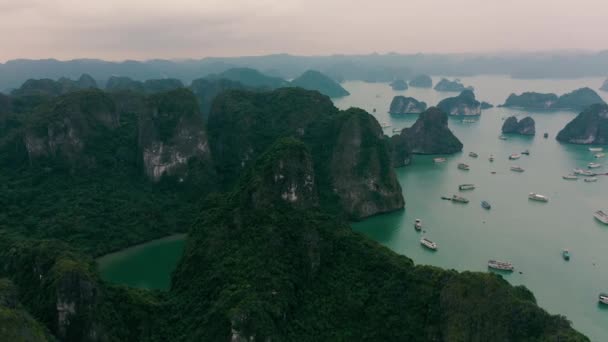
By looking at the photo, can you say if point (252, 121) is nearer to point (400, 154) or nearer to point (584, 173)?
point (400, 154)

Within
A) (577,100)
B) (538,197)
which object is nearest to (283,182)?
(538,197)

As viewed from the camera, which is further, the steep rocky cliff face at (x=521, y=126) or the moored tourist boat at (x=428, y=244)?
the steep rocky cliff face at (x=521, y=126)

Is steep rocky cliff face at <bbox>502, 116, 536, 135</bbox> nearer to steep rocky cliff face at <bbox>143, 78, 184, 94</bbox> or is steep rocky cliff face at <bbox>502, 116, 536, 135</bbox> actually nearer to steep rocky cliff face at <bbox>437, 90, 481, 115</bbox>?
steep rocky cliff face at <bbox>437, 90, 481, 115</bbox>

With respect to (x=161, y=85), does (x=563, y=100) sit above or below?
below

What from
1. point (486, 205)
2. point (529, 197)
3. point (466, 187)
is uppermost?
point (466, 187)

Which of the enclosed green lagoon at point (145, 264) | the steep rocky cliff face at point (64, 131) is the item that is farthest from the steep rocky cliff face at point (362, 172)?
the steep rocky cliff face at point (64, 131)

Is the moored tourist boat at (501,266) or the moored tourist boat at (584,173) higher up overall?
the moored tourist boat at (584,173)

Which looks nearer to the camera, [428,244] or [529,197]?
[428,244]

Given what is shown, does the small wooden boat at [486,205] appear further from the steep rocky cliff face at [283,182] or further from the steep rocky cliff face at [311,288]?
the steep rocky cliff face at [283,182]
